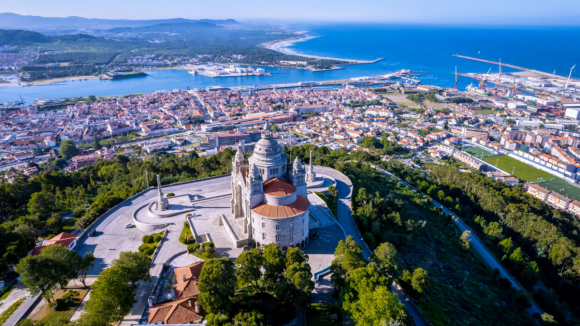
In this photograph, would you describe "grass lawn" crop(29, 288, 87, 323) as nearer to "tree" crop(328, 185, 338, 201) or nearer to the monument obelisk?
the monument obelisk

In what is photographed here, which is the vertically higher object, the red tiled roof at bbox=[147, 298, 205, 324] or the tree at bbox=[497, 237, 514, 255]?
the red tiled roof at bbox=[147, 298, 205, 324]

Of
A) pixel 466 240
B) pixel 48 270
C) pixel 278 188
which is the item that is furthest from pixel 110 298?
pixel 466 240

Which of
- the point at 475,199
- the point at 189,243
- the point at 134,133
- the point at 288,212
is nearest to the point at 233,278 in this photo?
the point at 288,212

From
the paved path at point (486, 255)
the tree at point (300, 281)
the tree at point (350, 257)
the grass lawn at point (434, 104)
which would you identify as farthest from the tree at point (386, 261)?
the grass lawn at point (434, 104)

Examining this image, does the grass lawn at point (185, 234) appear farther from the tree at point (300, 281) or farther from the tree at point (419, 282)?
the tree at point (419, 282)

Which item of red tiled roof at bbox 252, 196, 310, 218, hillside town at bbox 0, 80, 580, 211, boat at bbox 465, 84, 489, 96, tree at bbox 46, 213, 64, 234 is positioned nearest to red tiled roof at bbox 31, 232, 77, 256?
tree at bbox 46, 213, 64, 234

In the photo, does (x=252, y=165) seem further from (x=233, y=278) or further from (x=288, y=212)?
(x=233, y=278)

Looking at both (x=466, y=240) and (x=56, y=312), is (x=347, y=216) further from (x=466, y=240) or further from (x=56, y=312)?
(x=56, y=312)
